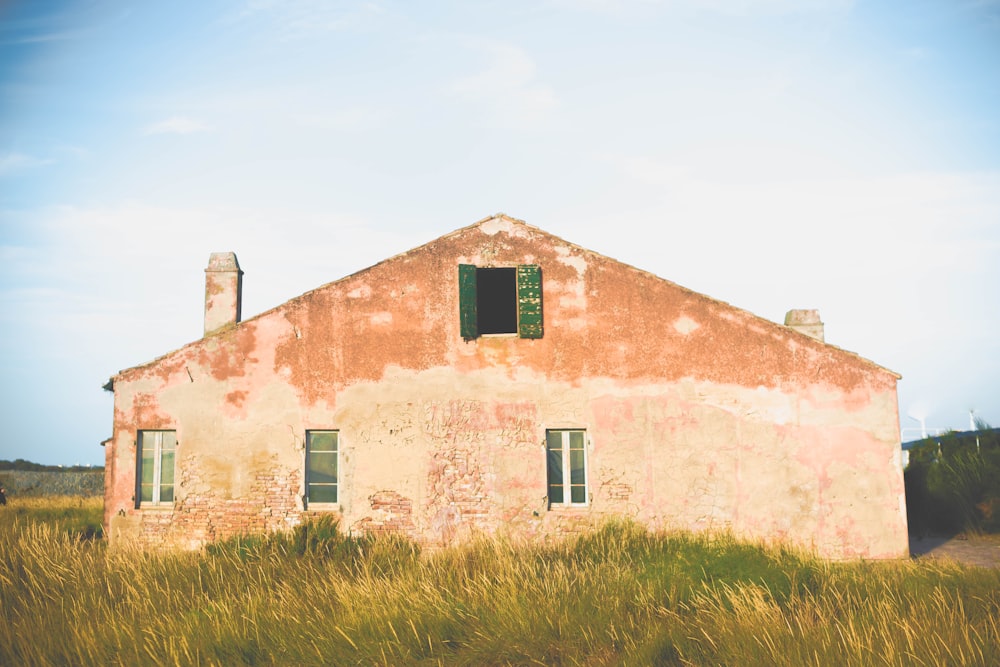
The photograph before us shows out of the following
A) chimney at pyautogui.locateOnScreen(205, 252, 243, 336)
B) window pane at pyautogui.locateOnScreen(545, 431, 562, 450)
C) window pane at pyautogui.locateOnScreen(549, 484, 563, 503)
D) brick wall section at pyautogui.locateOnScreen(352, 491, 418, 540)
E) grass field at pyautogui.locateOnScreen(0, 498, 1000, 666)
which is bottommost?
grass field at pyautogui.locateOnScreen(0, 498, 1000, 666)

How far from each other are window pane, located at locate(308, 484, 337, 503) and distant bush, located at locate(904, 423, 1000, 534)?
1210cm

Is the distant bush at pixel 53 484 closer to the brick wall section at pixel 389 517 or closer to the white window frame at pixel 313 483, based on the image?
the white window frame at pixel 313 483

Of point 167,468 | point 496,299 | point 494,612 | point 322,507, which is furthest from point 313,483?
point 494,612

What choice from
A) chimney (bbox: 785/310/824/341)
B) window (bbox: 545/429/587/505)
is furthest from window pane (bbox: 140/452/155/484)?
chimney (bbox: 785/310/824/341)

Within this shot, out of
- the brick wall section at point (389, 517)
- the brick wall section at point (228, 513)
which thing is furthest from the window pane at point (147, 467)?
the brick wall section at point (389, 517)

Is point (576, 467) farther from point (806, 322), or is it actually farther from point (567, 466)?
point (806, 322)

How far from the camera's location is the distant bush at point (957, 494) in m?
15.8

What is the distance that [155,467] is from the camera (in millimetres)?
12891

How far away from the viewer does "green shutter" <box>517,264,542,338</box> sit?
516 inches

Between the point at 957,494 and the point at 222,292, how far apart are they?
50.8ft

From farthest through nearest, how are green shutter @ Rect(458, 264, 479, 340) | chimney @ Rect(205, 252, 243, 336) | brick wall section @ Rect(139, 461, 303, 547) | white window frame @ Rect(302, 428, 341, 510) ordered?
chimney @ Rect(205, 252, 243, 336), green shutter @ Rect(458, 264, 479, 340), white window frame @ Rect(302, 428, 341, 510), brick wall section @ Rect(139, 461, 303, 547)

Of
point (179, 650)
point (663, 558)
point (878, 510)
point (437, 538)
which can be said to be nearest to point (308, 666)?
point (179, 650)

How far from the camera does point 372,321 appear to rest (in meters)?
13.1

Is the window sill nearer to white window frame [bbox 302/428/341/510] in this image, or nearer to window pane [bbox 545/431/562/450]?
white window frame [bbox 302/428/341/510]
